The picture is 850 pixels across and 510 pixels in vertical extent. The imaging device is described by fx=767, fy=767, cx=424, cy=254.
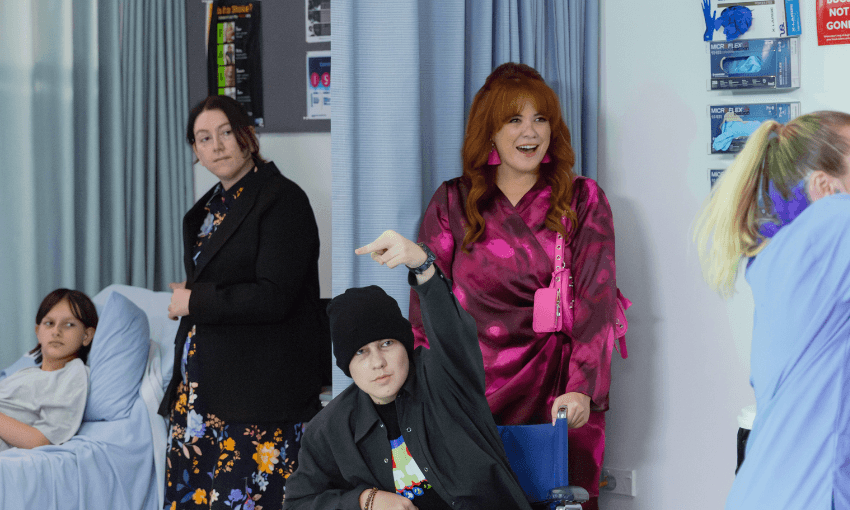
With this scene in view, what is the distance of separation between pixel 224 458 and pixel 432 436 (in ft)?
2.79

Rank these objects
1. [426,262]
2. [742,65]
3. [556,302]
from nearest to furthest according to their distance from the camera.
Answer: [426,262] < [556,302] < [742,65]

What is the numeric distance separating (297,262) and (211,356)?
0.36 m

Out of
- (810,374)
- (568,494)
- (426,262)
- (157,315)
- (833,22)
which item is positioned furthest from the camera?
(157,315)

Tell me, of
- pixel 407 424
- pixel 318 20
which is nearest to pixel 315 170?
pixel 318 20

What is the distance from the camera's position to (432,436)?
155 centimetres

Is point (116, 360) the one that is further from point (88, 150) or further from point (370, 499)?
point (370, 499)

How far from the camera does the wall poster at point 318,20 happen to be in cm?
308

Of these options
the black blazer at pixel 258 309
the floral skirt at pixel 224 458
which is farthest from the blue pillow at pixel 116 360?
the black blazer at pixel 258 309

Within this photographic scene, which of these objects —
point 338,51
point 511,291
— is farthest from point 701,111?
point 338,51

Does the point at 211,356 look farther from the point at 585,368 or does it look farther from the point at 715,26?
the point at 715,26

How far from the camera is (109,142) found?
10.9 feet

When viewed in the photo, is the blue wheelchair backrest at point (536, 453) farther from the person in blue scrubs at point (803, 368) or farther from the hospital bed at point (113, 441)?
the hospital bed at point (113, 441)

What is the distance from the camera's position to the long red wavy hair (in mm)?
1894

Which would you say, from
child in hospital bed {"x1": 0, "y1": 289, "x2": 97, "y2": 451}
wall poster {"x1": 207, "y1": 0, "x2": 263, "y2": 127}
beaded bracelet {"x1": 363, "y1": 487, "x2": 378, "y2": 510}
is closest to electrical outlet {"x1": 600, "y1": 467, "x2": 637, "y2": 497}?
beaded bracelet {"x1": 363, "y1": 487, "x2": 378, "y2": 510}
